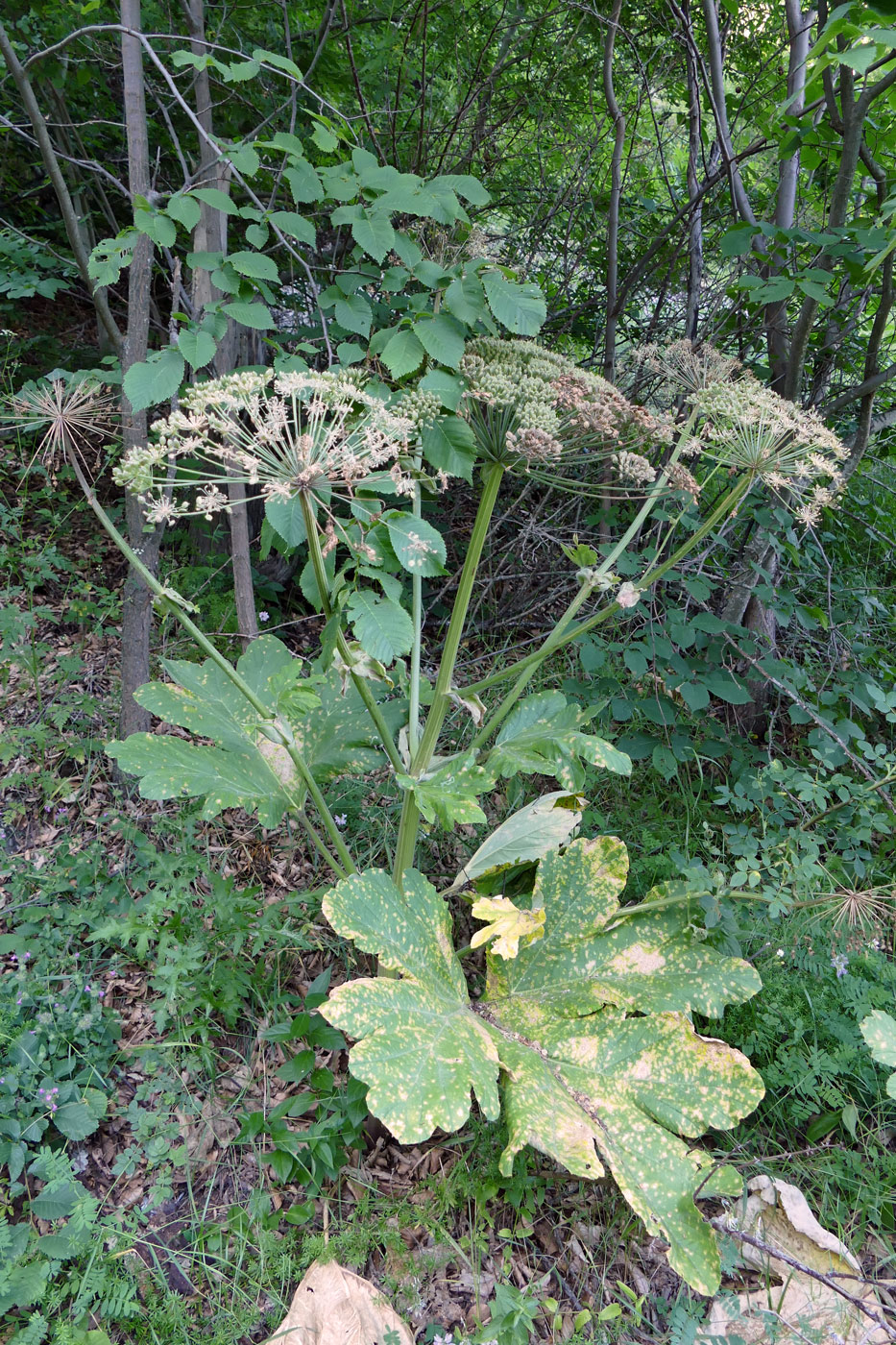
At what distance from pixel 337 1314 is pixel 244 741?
1482 mm

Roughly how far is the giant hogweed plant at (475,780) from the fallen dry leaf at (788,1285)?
0.23 m

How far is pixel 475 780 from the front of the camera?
200 centimetres

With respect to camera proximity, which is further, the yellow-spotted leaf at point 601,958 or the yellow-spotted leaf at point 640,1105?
the yellow-spotted leaf at point 601,958

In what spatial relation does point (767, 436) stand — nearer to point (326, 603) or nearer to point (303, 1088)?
point (326, 603)

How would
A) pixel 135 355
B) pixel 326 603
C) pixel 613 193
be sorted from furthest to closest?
pixel 613 193 < pixel 135 355 < pixel 326 603

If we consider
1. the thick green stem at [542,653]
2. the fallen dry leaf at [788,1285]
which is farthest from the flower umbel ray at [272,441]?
the fallen dry leaf at [788,1285]

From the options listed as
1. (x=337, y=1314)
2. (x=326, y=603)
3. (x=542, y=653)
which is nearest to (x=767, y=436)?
(x=542, y=653)

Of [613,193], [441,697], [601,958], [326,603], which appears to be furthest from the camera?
[613,193]

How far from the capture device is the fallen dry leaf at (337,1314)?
5.96ft

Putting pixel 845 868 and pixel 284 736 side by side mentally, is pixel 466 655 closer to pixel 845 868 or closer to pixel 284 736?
pixel 845 868

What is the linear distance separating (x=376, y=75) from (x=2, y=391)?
2.48 meters

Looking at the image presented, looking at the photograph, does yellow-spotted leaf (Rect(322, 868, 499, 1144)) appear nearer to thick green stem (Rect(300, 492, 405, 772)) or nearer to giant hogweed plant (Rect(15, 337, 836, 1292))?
giant hogweed plant (Rect(15, 337, 836, 1292))

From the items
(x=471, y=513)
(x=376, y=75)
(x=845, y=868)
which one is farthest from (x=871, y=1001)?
(x=376, y=75)

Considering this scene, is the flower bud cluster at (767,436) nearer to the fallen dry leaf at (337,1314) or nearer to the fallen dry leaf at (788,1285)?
the fallen dry leaf at (788,1285)
